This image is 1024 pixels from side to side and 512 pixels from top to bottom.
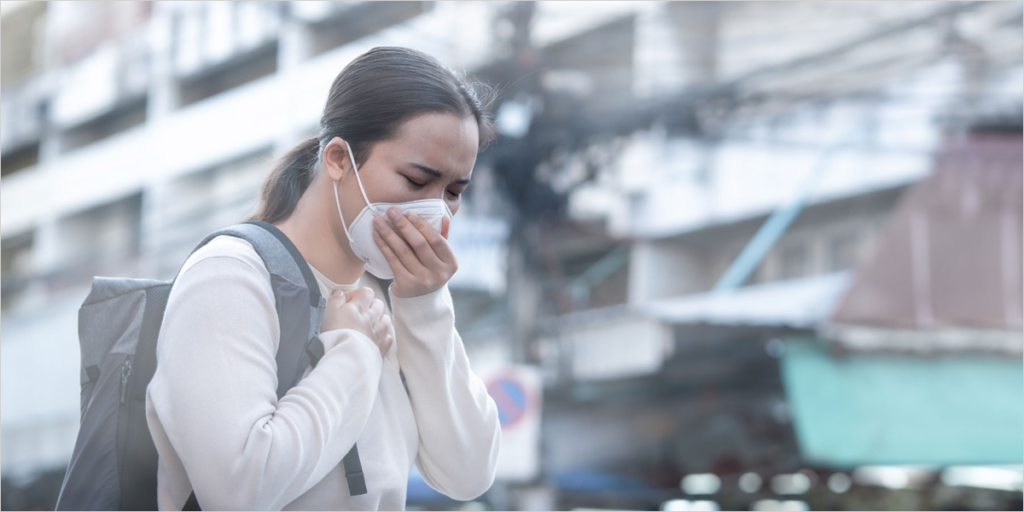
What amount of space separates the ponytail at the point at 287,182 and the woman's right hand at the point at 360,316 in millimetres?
158

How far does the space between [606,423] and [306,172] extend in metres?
5.77

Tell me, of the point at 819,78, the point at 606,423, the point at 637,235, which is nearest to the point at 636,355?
the point at 606,423

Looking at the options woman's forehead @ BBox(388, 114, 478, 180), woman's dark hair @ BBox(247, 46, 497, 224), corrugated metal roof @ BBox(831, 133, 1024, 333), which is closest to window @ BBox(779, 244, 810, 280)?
corrugated metal roof @ BBox(831, 133, 1024, 333)

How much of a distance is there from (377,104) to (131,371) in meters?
0.40

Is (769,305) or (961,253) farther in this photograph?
(769,305)

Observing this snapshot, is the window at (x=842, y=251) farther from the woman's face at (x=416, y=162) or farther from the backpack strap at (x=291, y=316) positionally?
the backpack strap at (x=291, y=316)

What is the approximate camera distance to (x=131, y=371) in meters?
0.97

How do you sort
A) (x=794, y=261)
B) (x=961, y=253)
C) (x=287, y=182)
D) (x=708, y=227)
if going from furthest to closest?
1. (x=708, y=227)
2. (x=794, y=261)
3. (x=961, y=253)
4. (x=287, y=182)

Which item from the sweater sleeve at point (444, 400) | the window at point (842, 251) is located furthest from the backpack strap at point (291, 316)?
the window at point (842, 251)

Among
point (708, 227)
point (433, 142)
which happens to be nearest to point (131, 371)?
point (433, 142)

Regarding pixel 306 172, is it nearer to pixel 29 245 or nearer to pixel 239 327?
pixel 239 327

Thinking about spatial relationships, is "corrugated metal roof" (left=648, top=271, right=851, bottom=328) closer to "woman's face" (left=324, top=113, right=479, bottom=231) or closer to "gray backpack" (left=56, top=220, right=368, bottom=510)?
"woman's face" (left=324, top=113, right=479, bottom=231)

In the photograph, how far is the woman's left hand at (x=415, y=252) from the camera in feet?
3.23

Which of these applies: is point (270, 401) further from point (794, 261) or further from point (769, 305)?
point (794, 261)
